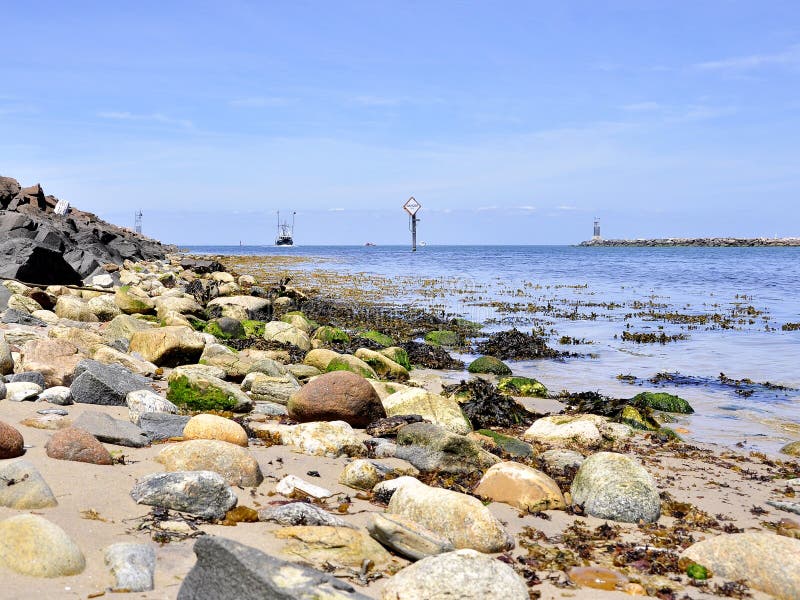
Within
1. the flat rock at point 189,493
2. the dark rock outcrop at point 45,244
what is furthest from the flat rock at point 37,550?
the dark rock outcrop at point 45,244

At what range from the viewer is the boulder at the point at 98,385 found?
7027 mm

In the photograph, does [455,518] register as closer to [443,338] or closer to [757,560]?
[757,560]

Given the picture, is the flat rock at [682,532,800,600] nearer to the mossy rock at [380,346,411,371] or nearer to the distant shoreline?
the mossy rock at [380,346,411,371]

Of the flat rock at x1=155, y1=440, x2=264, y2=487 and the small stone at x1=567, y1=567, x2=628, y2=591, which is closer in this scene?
the small stone at x1=567, y1=567, x2=628, y2=591

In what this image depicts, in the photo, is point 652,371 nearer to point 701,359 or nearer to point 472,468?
point 701,359

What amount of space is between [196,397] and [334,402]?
1560 millimetres

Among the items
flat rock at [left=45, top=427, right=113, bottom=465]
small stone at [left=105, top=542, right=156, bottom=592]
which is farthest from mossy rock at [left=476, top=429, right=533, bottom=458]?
small stone at [left=105, top=542, right=156, bottom=592]

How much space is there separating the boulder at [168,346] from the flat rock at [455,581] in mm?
7057

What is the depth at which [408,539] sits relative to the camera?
4.27 meters

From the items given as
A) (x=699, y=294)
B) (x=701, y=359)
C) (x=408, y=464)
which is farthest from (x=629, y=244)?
(x=408, y=464)

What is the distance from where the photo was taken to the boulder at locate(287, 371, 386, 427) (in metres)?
7.43

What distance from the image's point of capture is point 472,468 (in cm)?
638

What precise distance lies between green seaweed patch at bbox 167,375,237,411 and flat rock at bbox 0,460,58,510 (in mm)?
3155

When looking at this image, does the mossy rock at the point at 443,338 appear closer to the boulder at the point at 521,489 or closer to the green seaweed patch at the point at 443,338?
the green seaweed patch at the point at 443,338
